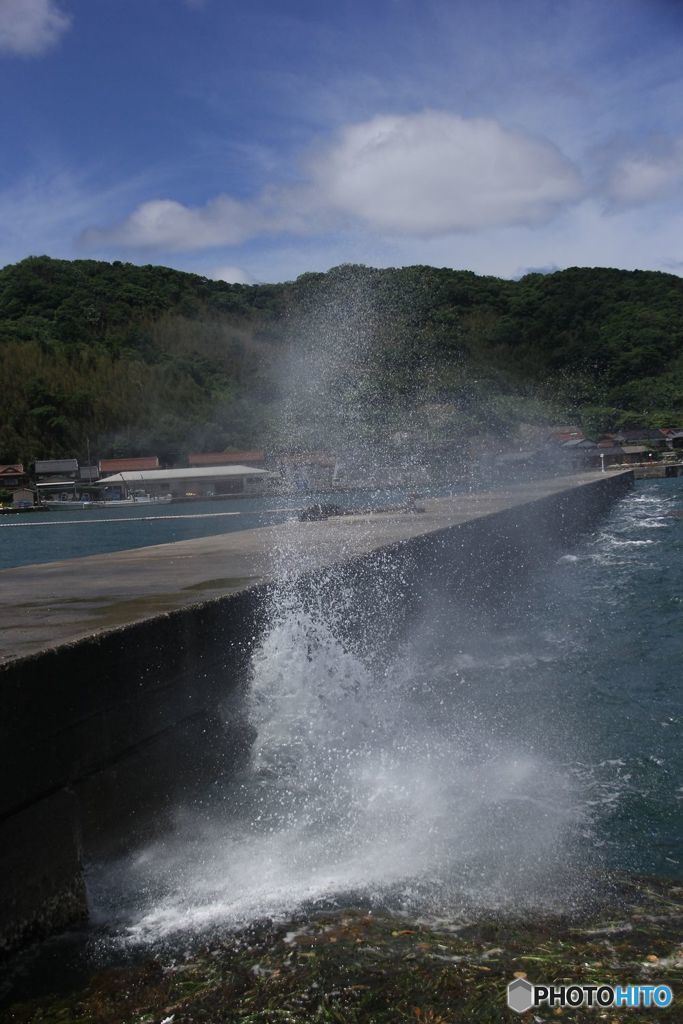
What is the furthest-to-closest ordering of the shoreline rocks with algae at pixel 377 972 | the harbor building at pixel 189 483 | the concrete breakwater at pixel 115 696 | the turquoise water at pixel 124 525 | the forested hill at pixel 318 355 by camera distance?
the harbor building at pixel 189 483 < the forested hill at pixel 318 355 < the turquoise water at pixel 124 525 < the concrete breakwater at pixel 115 696 < the shoreline rocks with algae at pixel 377 972

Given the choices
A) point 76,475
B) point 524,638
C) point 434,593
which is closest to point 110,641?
point 524,638

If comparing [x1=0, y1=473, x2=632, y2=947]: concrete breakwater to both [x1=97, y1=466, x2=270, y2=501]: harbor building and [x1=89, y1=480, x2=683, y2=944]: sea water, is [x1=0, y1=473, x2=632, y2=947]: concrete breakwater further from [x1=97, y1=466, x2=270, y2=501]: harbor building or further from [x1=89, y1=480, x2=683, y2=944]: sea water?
[x1=97, y1=466, x2=270, y2=501]: harbor building

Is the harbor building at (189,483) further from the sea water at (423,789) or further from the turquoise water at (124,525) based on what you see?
the sea water at (423,789)

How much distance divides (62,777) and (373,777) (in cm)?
210

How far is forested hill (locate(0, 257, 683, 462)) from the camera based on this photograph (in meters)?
32.5

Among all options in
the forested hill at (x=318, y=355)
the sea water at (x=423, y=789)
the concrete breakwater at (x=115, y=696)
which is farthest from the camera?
the forested hill at (x=318, y=355)

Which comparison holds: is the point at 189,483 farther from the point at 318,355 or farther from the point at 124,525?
the point at 318,355

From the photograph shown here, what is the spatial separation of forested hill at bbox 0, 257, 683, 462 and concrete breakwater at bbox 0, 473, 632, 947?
57.0 ft

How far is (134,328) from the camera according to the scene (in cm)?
10581

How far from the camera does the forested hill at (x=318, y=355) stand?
1278 inches

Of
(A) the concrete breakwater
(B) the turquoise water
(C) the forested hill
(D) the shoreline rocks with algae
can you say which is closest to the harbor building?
(B) the turquoise water

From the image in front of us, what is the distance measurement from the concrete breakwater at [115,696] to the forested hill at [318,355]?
17.4 meters

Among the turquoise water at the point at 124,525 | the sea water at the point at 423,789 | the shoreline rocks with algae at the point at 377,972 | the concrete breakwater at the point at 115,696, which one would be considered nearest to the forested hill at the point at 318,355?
the turquoise water at the point at 124,525

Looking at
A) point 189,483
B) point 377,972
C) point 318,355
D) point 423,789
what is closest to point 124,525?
point 318,355
